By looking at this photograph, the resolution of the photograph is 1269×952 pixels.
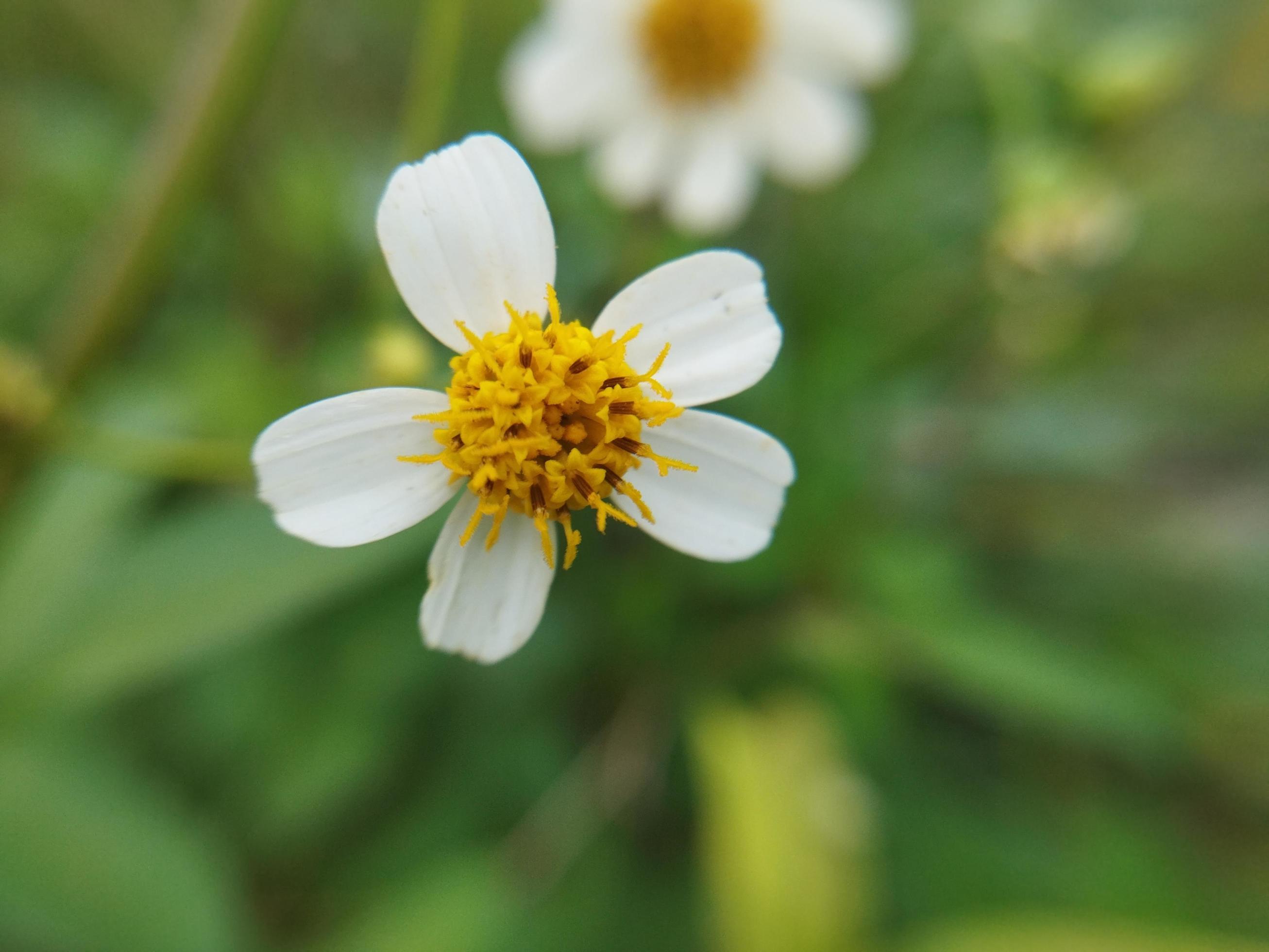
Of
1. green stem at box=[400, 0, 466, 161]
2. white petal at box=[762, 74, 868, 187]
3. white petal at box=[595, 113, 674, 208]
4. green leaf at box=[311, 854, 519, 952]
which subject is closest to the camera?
green stem at box=[400, 0, 466, 161]

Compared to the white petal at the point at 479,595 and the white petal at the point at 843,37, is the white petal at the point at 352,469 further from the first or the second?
the white petal at the point at 843,37

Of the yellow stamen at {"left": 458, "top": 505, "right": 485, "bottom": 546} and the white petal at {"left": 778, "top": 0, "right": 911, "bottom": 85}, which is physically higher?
the white petal at {"left": 778, "top": 0, "right": 911, "bottom": 85}

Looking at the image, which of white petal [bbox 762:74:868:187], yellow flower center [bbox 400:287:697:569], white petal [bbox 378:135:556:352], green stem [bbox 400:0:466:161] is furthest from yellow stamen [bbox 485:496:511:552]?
white petal [bbox 762:74:868:187]

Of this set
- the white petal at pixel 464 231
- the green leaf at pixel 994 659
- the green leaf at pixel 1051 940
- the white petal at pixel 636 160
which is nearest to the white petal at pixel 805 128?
the white petal at pixel 636 160

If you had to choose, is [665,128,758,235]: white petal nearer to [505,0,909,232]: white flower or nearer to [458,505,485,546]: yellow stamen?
[505,0,909,232]: white flower

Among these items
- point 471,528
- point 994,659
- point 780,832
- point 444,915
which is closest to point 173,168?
point 471,528

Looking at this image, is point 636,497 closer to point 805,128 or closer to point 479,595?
point 479,595
